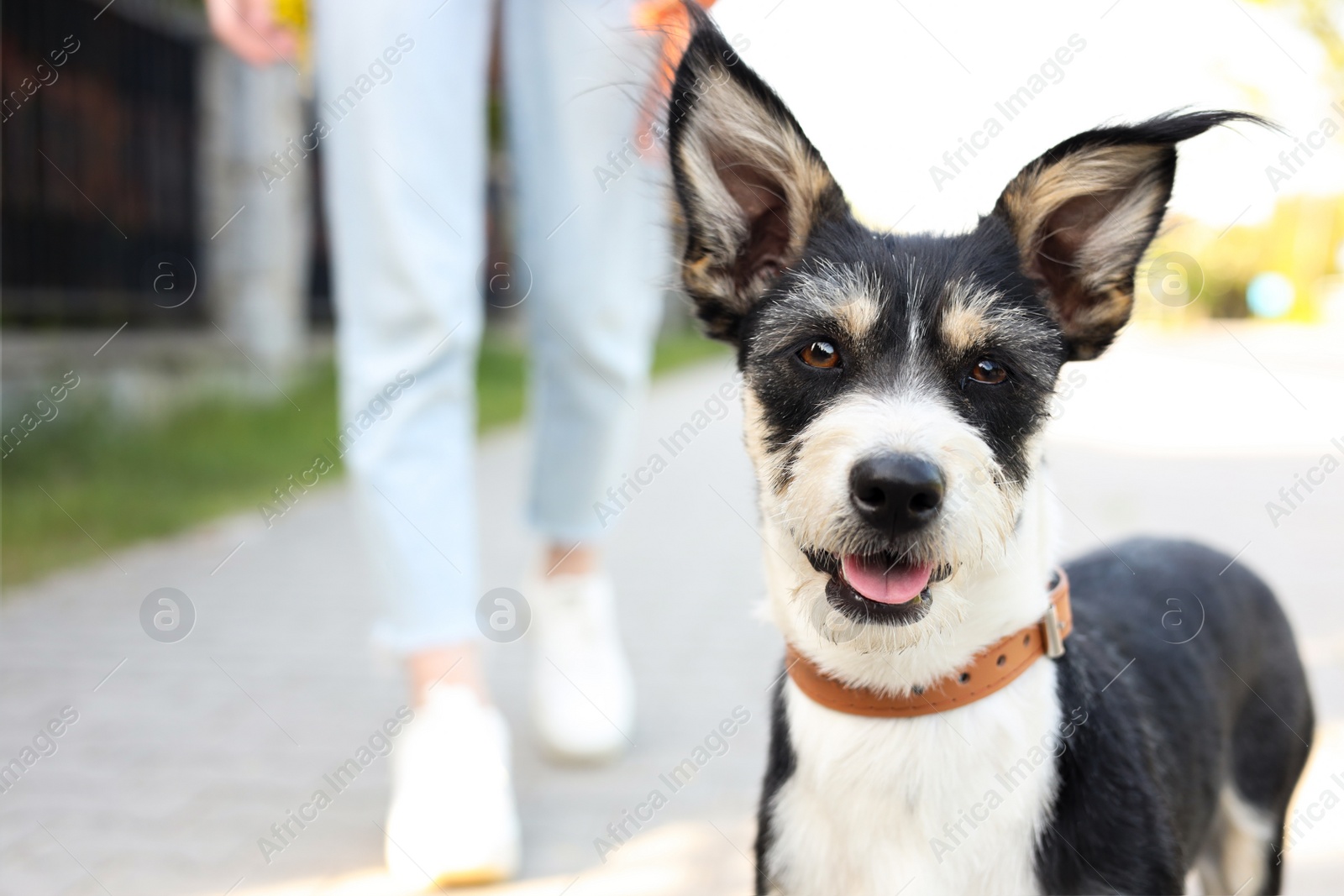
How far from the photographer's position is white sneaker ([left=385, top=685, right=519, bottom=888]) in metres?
2.93

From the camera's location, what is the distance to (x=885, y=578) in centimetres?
219

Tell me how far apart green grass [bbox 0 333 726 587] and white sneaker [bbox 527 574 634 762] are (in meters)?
2.99

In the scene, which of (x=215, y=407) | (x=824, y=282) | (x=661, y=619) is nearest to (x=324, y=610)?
(x=661, y=619)

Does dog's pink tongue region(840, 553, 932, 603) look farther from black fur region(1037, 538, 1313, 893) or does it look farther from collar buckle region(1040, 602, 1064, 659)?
black fur region(1037, 538, 1313, 893)

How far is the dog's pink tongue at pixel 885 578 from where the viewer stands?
217cm

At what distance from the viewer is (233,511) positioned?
7.11 meters

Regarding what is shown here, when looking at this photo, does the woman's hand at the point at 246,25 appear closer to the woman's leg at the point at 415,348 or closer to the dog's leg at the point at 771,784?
the woman's leg at the point at 415,348

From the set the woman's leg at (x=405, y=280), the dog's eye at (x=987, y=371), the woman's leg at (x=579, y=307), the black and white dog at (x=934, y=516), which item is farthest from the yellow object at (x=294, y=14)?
the dog's eye at (x=987, y=371)

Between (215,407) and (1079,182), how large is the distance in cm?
866

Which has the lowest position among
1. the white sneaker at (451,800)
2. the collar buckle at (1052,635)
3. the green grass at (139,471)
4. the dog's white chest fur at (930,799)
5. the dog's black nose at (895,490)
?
the green grass at (139,471)

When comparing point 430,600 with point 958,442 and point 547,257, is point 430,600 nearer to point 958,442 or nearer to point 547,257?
point 547,257

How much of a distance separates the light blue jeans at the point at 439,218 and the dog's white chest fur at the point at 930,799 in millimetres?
1256

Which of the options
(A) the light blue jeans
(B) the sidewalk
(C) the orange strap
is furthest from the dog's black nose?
(A) the light blue jeans

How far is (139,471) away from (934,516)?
269 inches
